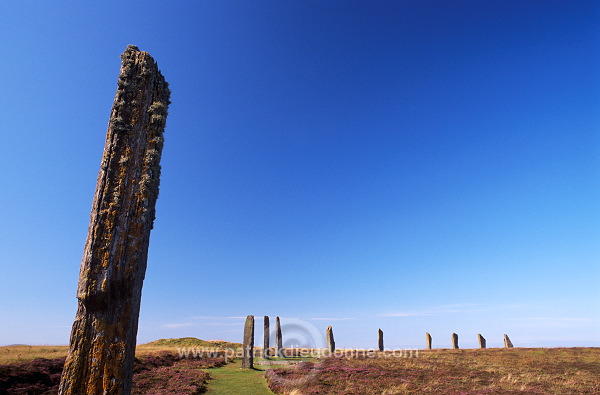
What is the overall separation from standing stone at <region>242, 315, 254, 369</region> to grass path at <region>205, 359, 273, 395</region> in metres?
0.51

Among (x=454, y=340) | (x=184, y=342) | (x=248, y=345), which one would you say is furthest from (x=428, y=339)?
(x=184, y=342)

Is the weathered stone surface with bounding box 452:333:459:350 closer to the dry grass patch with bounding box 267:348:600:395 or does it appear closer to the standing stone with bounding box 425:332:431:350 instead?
the standing stone with bounding box 425:332:431:350

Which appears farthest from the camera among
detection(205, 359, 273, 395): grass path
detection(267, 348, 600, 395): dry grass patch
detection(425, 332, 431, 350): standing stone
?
detection(425, 332, 431, 350): standing stone

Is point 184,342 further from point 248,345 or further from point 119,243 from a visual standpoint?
point 119,243

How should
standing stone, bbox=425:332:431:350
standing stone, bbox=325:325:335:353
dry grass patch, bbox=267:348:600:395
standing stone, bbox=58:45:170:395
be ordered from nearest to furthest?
standing stone, bbox=58:45:170:395, dry grass patch, bbox=267:348:600:395, standing stone, bbox=325:325:335:353, standing stone, bbox=425:332:431:350

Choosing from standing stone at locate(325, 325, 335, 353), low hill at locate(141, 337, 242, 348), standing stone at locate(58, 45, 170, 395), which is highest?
standing stone at locate(58, 45, 170, 395)

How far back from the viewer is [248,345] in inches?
842

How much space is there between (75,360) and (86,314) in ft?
1.80

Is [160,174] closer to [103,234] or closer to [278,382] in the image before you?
[103,234]

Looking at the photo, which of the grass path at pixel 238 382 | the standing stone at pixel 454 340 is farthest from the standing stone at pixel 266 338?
the standing stone at pixel 454 340

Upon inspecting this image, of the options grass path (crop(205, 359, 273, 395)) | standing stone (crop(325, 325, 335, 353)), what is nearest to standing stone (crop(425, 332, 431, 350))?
standing stone (crop(325, 325, 335, 353))

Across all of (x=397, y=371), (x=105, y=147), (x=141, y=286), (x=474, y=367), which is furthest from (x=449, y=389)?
(x=105, y=147)

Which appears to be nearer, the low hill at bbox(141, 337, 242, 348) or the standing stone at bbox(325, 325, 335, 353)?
the standing stone at bbox(325, 325, 335, 353)

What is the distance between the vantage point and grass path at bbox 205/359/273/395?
14125mm
